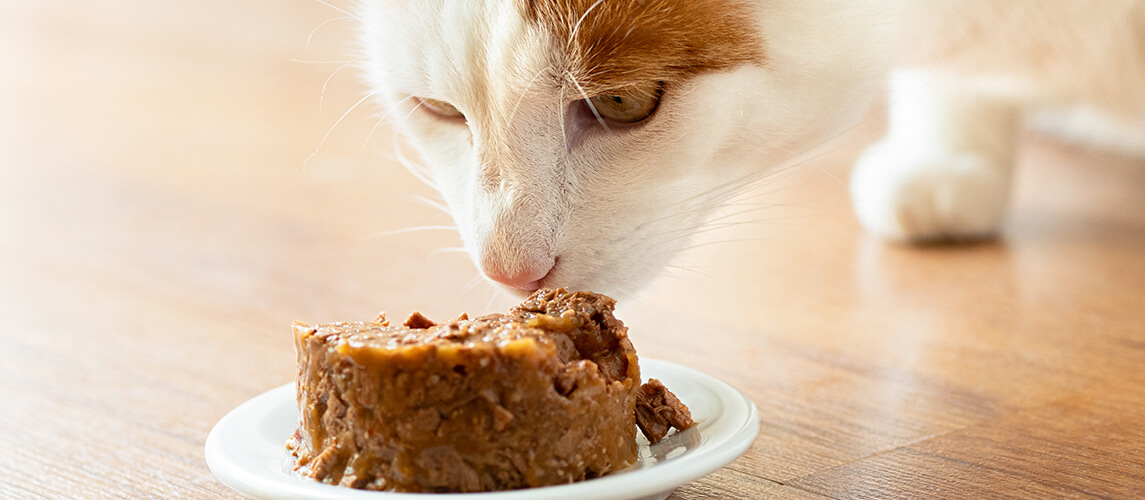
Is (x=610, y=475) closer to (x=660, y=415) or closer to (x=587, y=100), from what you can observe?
(x=660, y=415)

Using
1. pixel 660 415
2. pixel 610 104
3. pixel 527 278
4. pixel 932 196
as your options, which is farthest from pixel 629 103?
pixel 932 196

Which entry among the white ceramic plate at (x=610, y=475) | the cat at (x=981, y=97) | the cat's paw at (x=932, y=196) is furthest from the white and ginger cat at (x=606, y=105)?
the cat's paw at (x=932, y=196)

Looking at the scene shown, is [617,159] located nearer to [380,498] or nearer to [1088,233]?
[380,498]

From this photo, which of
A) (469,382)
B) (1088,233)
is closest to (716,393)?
(469,382)

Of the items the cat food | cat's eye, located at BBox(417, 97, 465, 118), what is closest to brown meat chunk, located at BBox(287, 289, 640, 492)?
the cat food

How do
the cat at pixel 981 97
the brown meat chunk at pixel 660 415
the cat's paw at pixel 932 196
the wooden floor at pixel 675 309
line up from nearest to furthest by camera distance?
the brown meat chunk at pixel 660 415
the wooden floor at pixel 675 309
the cat at pixel 981 97
the cat's paw at pixel 932 196

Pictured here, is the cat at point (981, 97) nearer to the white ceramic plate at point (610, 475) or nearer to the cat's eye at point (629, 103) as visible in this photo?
the cat's eye at point (629, 103)

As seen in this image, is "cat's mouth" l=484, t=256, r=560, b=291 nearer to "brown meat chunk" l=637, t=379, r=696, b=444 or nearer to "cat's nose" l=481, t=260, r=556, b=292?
"cat's nose" l=481, t=260, r=556, b=292
